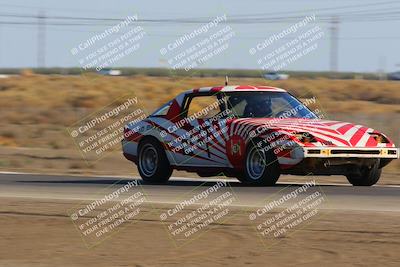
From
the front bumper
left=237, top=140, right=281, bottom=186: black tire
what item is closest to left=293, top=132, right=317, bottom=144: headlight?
the front bumper

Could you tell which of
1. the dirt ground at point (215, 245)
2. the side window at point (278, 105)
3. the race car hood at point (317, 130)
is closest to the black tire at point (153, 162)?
the race car hood at point (317, 130)

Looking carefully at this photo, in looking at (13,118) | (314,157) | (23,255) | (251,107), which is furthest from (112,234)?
(13,118)

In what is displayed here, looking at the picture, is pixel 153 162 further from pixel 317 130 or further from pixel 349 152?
pixel 349 152

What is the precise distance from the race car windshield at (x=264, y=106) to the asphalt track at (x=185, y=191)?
1.10 metres

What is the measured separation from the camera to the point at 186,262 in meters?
9.55

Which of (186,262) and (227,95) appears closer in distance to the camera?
(186,262)

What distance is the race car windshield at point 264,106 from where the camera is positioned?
17.0 m

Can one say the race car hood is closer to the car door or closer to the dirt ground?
the car door

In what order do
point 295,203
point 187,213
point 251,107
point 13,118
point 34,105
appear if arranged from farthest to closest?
point 34,105
point 13,118
point 251,107
point 295,203
point 187,213

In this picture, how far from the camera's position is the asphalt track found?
561 inches

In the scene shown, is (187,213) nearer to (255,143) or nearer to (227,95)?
(255,143)

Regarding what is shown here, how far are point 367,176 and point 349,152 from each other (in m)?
1.08

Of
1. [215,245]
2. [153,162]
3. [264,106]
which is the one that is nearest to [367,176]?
[264,106]

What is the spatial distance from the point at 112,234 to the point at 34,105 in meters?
39.2
